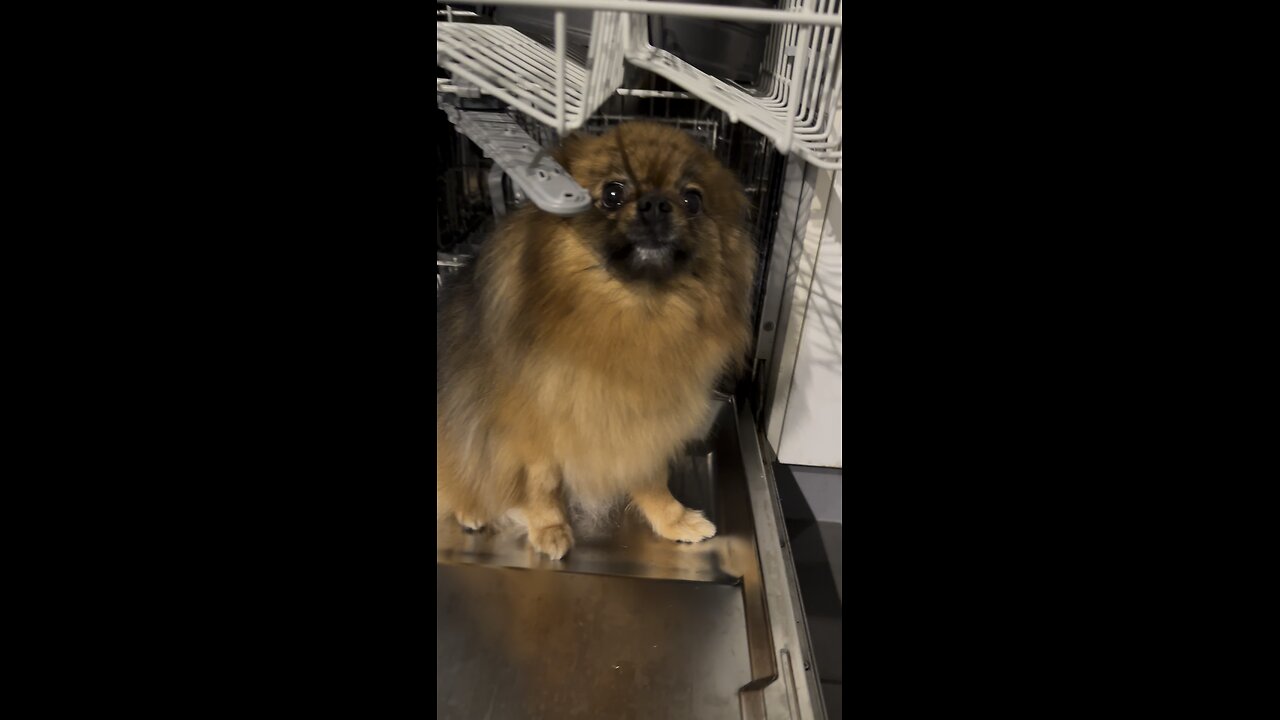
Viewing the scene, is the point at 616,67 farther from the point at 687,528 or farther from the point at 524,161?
the point at 687,528

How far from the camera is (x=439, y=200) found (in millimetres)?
1724

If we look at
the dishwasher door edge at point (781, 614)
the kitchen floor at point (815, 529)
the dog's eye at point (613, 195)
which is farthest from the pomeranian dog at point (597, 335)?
the kitchen floor at point (815, 529)

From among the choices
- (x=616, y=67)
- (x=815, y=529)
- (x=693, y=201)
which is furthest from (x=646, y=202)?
(x=815, y=529)

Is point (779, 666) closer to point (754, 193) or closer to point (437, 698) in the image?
point (437, 698)

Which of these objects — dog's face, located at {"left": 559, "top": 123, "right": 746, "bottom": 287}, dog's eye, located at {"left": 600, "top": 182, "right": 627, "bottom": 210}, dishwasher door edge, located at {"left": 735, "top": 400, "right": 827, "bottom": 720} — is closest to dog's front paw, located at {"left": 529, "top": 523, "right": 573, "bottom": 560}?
dishwasher door edge, located at {"left": 735, "top": 400, "right": 827, "bottom": 720}

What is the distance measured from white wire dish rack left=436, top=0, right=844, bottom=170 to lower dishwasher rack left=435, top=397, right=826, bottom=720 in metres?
0.78

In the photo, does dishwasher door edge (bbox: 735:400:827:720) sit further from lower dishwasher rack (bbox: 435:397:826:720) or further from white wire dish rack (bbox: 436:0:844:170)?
white wire dish rack (bbox: 436:0:844:170)

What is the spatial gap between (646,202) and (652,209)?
15 mm

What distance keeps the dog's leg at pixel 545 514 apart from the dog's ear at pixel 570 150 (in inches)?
23.3

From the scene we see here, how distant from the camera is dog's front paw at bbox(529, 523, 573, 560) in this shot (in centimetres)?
131

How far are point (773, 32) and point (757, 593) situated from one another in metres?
1.11

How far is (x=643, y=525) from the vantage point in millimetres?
1442

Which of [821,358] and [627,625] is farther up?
[821,358]

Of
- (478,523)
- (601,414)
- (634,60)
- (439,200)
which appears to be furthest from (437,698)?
(439,200)
